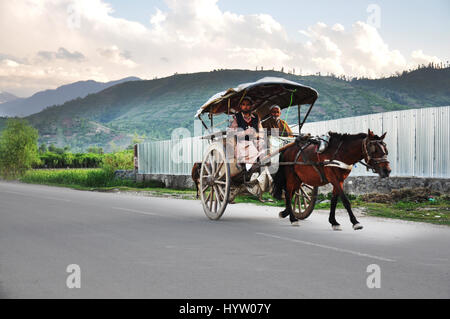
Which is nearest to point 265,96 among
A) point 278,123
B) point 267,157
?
point 278,123

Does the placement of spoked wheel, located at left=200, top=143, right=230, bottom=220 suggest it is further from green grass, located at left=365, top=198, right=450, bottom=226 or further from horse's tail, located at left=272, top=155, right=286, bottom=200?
green grass, located at left=365, top=198, right=450, bottom=226

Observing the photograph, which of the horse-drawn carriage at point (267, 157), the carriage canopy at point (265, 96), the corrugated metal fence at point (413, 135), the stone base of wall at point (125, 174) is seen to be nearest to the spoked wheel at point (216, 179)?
the horse-drawn carriage at point (267, 157)

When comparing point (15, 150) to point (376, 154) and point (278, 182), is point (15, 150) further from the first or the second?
point (376, 154)

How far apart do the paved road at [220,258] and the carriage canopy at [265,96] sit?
2.66 m

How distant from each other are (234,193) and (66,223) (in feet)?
12.3

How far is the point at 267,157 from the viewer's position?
1080 cm

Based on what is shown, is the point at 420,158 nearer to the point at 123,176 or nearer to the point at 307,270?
the point at 307,270

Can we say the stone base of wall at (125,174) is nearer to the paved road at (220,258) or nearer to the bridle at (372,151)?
the paved road at (220,258)

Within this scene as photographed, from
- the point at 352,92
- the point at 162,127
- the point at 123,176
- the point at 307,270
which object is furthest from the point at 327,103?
the point at 307,270

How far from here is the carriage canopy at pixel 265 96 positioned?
11451 mm

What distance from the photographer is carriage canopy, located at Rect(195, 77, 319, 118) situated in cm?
1145

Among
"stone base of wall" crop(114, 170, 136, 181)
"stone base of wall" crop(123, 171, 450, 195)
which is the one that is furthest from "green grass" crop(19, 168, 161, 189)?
"stone base of wall" crop(123, 171, 450, 195)

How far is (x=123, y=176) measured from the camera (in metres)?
33.5
